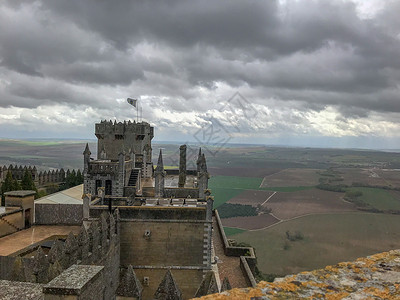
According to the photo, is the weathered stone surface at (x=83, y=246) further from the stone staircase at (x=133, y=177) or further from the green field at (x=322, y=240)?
the green field at (x=322, y=240)

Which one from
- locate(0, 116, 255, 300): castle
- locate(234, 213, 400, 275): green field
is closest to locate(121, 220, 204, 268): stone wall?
locate(0, 116, 255, 300): castle

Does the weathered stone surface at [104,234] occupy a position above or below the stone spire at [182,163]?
below

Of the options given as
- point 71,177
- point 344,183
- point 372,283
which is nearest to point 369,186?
point 344,183

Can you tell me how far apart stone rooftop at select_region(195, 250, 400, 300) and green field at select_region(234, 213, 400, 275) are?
57786 millimetres

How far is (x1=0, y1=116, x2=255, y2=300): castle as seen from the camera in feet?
40.3

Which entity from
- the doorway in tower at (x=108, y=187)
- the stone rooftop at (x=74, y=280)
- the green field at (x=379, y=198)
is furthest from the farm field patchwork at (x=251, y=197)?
the stone rooftop at (x=74, y=280)

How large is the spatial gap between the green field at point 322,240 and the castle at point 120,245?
3711 cm

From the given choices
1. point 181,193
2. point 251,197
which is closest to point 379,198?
point 251,197

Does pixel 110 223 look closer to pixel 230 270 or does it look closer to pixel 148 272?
pixel 148 272

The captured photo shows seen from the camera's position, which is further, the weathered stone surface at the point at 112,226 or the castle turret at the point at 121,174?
the castle turret at the point at 121,174

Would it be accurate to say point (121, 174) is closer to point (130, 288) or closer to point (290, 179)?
point (130, 288)

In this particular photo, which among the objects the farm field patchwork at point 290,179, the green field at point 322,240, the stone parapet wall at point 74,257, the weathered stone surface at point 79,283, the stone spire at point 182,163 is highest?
the stone spire at point 182,163

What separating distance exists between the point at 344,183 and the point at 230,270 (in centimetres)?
14170

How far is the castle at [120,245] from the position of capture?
12.3m
